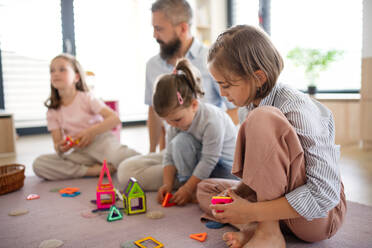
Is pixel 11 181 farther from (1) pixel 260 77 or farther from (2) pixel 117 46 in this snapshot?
(2) pixel 117 46

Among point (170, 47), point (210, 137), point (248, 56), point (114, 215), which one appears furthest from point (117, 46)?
point (248, 56)

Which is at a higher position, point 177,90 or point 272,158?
point 177,90

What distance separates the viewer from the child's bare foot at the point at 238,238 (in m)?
0.84

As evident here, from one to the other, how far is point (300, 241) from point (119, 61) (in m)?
3.53

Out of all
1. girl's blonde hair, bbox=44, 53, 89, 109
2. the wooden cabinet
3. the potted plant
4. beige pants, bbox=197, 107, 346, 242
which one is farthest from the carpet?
the potted plant

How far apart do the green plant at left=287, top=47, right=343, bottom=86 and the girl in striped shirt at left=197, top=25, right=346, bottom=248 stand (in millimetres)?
2255

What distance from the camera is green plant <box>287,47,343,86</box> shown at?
290 cm

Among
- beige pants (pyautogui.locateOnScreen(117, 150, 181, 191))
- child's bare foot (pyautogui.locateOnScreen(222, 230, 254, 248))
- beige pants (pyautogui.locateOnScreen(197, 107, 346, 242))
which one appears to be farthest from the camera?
beige pants (pyautogui.locateOnScreen(117, 150, 181, 191))

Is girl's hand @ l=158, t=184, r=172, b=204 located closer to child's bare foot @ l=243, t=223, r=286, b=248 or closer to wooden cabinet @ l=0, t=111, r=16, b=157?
child's bare foot @ l=243, t=223, r=286, b=248

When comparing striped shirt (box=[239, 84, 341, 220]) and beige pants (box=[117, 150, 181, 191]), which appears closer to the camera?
striped shirt (box=[239, 84, 341, 220])

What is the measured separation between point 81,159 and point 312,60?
222 centimetres

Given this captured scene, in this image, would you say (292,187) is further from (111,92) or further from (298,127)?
(111,92)

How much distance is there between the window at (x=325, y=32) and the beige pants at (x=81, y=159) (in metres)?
1.57

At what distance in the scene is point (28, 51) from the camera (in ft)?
11.6
